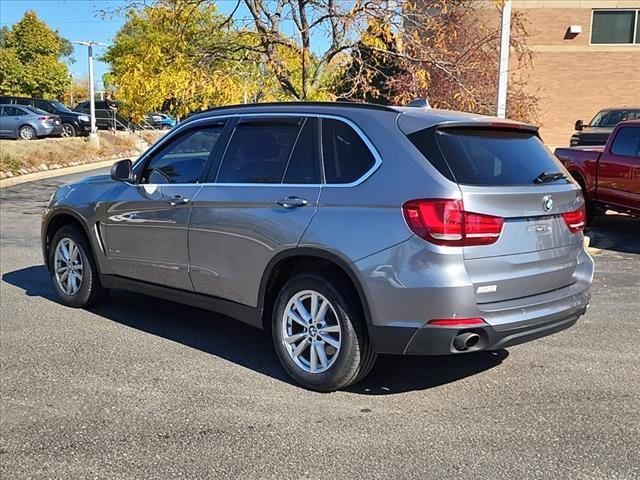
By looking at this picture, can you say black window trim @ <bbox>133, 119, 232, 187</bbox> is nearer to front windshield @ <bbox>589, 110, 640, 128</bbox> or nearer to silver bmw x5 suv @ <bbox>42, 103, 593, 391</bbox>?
silver bmw x5 suv @ <bbox>42, 103, 593, 391</bbox>

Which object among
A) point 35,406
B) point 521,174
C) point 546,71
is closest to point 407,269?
point 521,174

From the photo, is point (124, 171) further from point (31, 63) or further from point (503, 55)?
point (31, 63)

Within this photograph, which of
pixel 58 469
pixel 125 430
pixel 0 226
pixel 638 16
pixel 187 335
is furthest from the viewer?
pixel 638 16

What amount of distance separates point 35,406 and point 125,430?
737mm

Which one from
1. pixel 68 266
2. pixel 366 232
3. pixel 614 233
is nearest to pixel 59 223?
pixel 68 266

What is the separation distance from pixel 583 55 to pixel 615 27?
5.50 feet

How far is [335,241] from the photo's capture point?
4.07 meters

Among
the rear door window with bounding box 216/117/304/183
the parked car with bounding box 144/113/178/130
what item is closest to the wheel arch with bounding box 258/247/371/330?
the rear door window with bounding box 216/117/304/183

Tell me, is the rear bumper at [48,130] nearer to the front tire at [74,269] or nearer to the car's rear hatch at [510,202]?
the front tire at [74,269]

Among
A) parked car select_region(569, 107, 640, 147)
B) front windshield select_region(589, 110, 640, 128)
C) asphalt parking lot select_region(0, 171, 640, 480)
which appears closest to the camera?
asphalt parking lot select_region(0, 171, 640, 480)

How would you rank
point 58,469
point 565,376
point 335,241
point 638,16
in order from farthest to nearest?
1. point 638,16
2. point 565,376
3. point 335,241
4. point 58,469

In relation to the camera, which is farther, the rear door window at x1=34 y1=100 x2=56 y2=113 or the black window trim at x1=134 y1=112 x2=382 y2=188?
the rear door window at x1=34 y1=100 x2=56 y2=113

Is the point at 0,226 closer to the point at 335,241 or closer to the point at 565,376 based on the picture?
the point at 335,241

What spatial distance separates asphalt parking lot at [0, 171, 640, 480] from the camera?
340 centimetres
